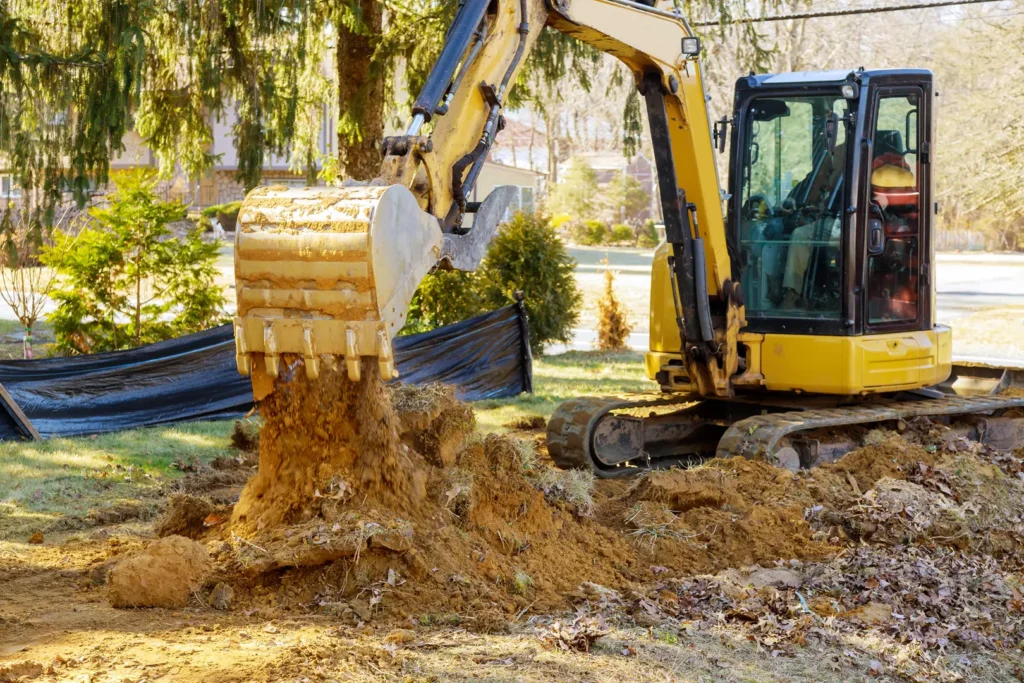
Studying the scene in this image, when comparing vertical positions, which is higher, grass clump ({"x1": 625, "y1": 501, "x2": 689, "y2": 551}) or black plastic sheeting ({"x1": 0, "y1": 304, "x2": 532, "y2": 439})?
black plastic sheeting ({"x1": 0, "y1": 304, "x2": 532, "y2": 439})

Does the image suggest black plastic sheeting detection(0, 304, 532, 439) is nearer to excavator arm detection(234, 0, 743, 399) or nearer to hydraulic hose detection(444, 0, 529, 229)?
excavator arm detection(234, 0, 743, 399)

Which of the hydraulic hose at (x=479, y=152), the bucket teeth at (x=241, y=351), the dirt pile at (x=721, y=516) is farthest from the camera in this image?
the dirt pile at (x=721, y=516)

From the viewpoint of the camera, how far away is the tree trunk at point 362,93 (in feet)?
40.9

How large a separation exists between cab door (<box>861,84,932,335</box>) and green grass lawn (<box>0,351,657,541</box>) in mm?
3984

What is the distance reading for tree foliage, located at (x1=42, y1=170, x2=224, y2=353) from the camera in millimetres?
11750

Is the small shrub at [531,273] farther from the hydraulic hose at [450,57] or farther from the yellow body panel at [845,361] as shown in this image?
the hydraulic hose at [450,57]

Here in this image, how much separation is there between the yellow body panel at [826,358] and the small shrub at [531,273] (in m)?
6.64

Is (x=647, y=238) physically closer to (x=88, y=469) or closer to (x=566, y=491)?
(x=88, y=469)

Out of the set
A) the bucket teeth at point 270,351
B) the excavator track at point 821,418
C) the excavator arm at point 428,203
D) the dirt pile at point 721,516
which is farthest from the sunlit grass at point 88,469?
the excavator track at point 821,418

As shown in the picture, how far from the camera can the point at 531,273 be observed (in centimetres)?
1550

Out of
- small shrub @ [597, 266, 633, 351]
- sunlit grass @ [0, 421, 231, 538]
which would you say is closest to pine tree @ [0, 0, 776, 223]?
sunlit grass @ [0, 421, 231, 538]

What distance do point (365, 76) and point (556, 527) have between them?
791 cm

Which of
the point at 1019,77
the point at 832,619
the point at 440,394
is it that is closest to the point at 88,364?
the point at 440,394

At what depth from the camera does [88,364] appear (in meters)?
9.77
